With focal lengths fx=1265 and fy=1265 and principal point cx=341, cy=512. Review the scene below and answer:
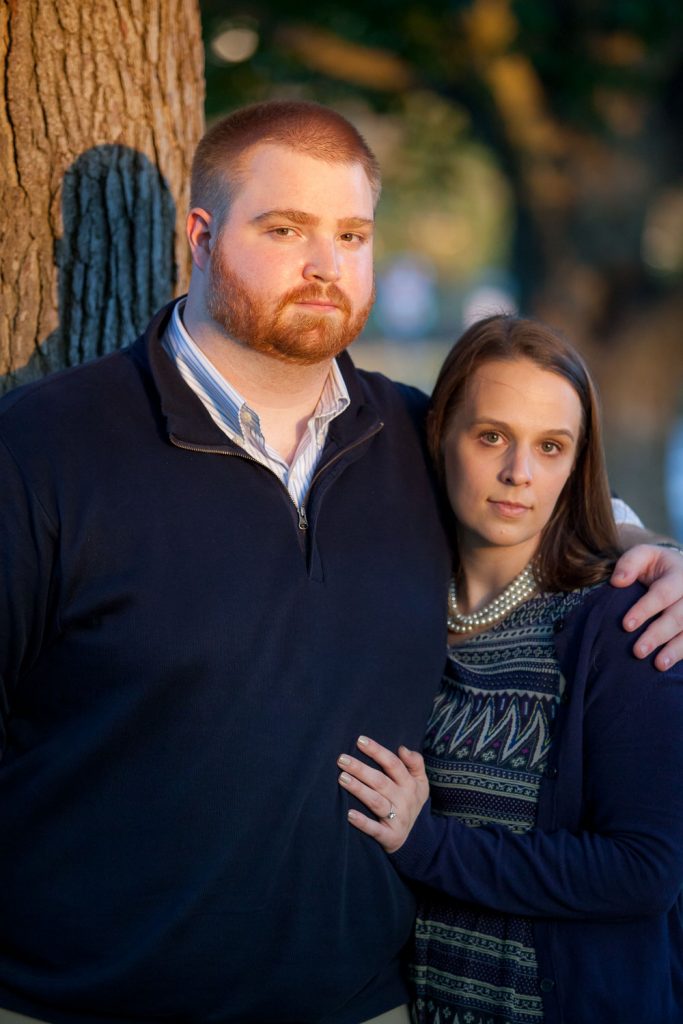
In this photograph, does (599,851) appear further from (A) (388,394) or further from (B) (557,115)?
(B) (557,115)

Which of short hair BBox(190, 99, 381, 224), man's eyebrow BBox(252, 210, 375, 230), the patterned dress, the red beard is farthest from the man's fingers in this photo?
short hair BBox(190, 99, 381, 224)

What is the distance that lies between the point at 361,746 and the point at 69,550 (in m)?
0.80

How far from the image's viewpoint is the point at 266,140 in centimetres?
301

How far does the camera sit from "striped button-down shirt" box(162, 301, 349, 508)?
2938 millimetres

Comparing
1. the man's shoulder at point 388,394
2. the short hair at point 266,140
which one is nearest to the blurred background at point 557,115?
the man's shoulder at point 388,394

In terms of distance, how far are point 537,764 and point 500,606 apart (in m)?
0.46

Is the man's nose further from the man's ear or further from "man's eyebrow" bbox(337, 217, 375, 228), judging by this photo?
the man's ear

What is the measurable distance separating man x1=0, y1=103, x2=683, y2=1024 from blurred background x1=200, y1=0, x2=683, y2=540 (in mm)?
5550

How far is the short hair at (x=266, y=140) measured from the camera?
3000mm

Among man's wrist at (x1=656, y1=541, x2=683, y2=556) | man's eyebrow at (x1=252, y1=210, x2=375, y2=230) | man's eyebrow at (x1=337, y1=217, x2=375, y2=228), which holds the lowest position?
man's wrist at (x1=656, y1=541, x2=683, y2=556)

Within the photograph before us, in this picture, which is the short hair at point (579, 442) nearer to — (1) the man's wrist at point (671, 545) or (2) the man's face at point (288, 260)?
(1) the man's wrist at point (671, 545)

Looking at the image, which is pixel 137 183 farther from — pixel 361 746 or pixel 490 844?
pixel 490 844

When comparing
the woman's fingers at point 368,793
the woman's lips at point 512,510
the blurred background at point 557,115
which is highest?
the blurred background at point 557,115

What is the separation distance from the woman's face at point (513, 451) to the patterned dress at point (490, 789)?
9.4 inches
